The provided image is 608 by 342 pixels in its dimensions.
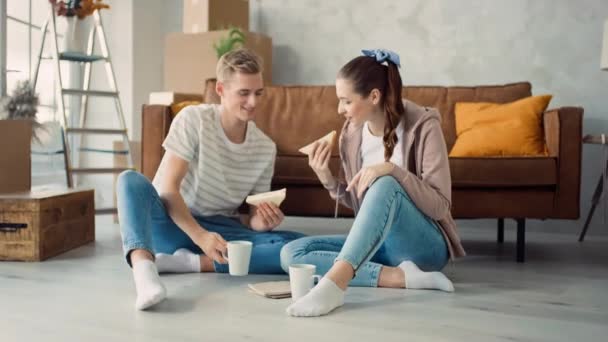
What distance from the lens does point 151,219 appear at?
2.39m

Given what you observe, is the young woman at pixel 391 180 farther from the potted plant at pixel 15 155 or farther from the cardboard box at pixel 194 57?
the cardboard box at pixel 194 57

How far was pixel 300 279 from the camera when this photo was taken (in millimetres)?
1992

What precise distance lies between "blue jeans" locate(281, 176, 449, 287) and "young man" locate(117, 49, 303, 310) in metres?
0.19

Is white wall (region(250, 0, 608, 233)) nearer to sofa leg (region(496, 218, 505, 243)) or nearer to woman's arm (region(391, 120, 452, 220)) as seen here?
sofa leg (region(496, 218, 505, 243))

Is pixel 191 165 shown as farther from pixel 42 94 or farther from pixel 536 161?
pixel 42 94

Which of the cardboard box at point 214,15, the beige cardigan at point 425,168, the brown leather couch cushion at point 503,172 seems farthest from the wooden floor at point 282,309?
the cardboard box at point 214,15

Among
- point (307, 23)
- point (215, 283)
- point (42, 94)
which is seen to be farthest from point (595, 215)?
point (42, 94)

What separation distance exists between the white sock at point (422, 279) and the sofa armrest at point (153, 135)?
157 centimetres

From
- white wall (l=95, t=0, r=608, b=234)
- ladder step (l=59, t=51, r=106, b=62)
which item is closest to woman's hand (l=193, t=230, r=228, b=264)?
ladder step (l=59, t=51, r=106, b=62)

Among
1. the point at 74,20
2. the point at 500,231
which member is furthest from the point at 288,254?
the point at 74,20

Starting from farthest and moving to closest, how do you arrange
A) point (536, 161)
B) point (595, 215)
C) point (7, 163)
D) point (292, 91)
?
point (595, 215)
point (292, 91)
point (7, 163)
point (536, 161)

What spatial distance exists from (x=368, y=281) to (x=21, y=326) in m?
1.10

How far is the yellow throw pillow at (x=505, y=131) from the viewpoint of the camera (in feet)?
11.1

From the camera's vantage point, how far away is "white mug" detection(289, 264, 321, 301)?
198 cm
